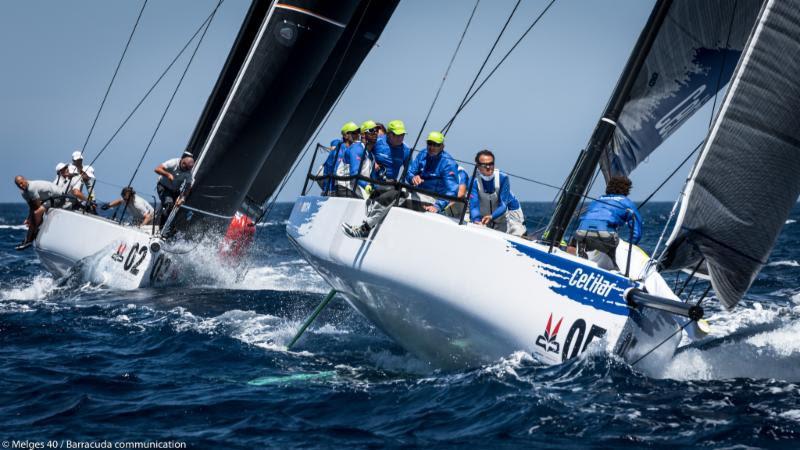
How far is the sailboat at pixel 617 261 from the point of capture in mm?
6164

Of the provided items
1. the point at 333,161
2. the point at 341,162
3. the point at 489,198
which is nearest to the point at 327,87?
the point at 341,162

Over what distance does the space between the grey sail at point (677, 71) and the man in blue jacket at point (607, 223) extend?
2.61m

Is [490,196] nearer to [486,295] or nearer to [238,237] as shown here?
[486,295]

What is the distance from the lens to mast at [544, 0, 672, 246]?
747 centimetres

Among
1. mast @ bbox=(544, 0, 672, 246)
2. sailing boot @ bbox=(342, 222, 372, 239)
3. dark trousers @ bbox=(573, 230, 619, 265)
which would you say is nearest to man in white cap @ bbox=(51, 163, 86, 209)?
sailing boot @ bbox=(342, 222, 372, 239)

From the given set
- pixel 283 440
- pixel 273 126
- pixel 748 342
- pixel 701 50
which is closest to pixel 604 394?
pixel 748 342

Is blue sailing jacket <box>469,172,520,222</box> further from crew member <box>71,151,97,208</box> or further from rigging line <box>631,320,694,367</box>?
crew member <box>71,151,97,208</box>

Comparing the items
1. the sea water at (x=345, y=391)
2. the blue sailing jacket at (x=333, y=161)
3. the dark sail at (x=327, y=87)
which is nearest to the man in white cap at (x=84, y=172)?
the dark sail at (x=327, y=87)

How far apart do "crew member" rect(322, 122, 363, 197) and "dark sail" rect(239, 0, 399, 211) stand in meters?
2.14

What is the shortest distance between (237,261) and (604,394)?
336 inches

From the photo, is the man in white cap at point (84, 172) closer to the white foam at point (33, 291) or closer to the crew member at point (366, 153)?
the white foam at point (33, 291)

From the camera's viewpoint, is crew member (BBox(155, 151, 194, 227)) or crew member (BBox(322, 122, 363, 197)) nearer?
crew member (BBox(322, 122, 363, 197))

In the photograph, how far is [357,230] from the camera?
757 centimetres

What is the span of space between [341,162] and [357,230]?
79.5 inches
